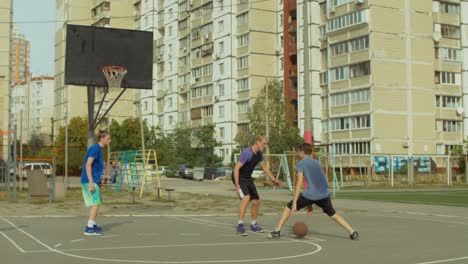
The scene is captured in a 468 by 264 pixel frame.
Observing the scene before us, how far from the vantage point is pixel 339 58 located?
6731cm

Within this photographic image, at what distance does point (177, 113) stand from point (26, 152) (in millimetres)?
32668

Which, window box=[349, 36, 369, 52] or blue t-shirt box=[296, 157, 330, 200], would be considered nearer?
blue t-shirt box=[296, 157, 330, 200]

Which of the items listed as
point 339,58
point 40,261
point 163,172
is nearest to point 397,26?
point 339,58

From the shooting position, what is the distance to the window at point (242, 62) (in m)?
78.6

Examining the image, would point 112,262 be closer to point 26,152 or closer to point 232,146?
point 26,152

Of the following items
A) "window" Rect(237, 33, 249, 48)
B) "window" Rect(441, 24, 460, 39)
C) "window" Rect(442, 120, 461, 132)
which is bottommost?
"window" Rect(442, 120, 461, 132)

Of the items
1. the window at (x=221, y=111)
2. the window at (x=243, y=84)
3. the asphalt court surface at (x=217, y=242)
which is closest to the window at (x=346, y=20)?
the window at (x=243, y=84)

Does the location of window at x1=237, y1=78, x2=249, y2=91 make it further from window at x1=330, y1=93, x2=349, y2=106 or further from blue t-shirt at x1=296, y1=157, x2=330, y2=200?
blue t-shirt at x1=296, y1=157, x2=330, y2=200

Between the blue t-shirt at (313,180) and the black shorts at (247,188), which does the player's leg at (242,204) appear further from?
the blue t-shirt at (313,180)

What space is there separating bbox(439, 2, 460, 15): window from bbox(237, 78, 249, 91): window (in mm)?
23974

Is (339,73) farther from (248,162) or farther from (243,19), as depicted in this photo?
(248,162)

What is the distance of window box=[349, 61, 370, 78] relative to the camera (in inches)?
2503

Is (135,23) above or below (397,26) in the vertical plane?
above

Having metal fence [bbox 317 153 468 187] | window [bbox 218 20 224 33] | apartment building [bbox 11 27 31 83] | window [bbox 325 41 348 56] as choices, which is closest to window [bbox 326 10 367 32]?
window [bbox 325 41 348 56]
